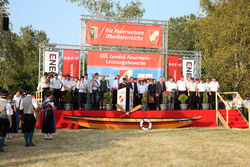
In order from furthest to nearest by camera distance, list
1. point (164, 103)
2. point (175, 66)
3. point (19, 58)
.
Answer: point (19, 58) < point (175, 66) < point (164, 103)

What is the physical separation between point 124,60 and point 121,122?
5587 mm

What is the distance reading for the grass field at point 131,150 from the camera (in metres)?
7.70

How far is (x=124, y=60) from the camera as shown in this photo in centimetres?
1886

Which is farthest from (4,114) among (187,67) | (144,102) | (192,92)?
(187,67)

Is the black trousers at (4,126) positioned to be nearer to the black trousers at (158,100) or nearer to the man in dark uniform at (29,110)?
the man in dark uniform at (29,110)

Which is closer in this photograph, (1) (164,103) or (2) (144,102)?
(2) (144,102)

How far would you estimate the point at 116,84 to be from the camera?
15820 mm

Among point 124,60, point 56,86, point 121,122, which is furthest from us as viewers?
point 124,60

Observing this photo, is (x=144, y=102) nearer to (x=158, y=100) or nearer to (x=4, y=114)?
(x=158, y=100)

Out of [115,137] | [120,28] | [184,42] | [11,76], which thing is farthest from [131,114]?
[184,42]

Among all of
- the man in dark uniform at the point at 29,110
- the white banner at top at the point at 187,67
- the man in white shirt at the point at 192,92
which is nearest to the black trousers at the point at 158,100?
the man in white shirt at the point at 192,92

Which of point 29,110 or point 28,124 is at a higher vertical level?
point 29,110

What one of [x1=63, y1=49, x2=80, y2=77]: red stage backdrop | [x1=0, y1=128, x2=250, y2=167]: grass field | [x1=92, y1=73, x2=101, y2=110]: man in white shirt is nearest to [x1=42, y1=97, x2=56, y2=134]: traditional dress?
[x1=0, y1=128, x2=250, y2=167]: grass field

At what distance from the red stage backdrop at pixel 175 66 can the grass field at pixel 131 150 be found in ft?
25.5
